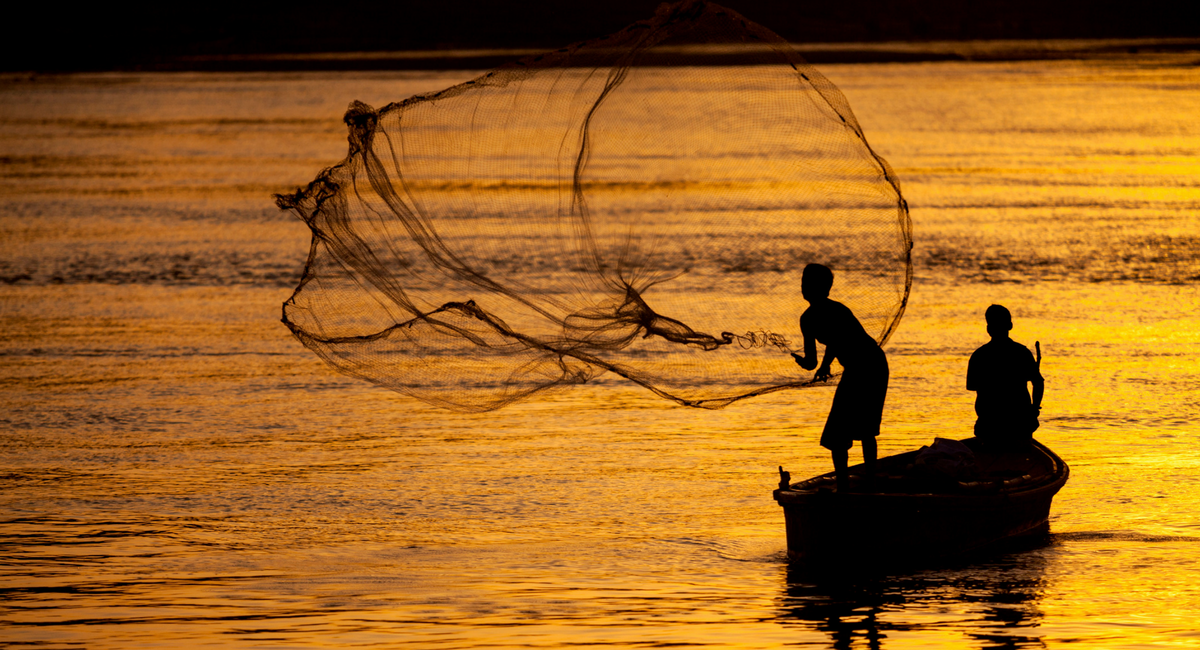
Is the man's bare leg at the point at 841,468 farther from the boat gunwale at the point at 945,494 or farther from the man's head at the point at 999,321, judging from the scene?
the man's head at the point at 999,321

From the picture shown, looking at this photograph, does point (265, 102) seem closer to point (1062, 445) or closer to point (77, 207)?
point (77, 207)

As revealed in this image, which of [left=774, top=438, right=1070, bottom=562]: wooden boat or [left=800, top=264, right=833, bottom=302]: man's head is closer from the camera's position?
[left=800, top=264, right=833, bottom=302]: man's head

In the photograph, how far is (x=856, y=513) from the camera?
1092 cm

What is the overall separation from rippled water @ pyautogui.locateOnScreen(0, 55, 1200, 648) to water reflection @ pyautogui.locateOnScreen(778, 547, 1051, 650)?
0.03 metres

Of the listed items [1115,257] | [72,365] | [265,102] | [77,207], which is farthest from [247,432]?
[265,102]

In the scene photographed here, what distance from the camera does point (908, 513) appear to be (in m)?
11.0

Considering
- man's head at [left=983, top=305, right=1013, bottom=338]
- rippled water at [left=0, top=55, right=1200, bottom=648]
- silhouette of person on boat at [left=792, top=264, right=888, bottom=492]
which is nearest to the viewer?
rippled water at [left=0, top=55, right=1200, bottom=648]

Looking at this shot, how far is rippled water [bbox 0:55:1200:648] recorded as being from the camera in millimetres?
10375

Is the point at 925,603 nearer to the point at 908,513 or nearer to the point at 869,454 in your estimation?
the point at 908,513

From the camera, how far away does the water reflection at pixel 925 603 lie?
989cm

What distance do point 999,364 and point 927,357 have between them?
19.6 feet

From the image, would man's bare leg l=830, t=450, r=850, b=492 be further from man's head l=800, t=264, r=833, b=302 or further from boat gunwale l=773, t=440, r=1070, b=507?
man's head l=800, t=264, r=833, b=302

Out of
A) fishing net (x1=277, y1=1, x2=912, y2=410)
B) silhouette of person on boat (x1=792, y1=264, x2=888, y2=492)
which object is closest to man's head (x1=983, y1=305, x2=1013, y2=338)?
fishing net (x1=277, y1=1, x2=912, y2=410)

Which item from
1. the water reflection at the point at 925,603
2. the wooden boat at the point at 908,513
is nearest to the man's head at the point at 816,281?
the wooden boat at the point at 908,513
